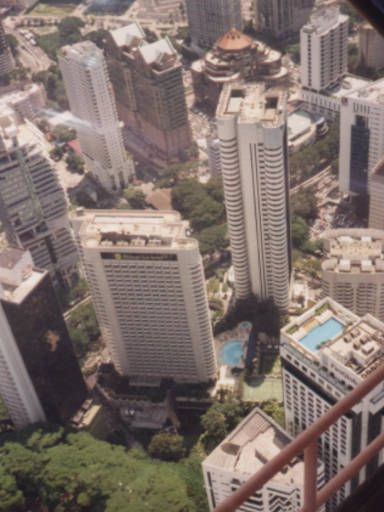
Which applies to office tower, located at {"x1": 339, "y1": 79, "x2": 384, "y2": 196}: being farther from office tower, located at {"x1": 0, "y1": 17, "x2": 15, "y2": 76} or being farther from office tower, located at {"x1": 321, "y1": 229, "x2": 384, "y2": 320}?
office tower, located at {"x1": 0, "y1": 17, "x2": 15, "y2": 76}

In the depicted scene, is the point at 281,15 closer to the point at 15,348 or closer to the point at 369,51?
the point at 369,51

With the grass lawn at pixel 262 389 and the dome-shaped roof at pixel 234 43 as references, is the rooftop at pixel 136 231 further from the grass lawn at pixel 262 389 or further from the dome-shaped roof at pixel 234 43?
the dome-shaped roof at pixel 234 43

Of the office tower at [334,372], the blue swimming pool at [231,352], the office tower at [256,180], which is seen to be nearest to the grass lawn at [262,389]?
the blue swimming pool at [231,352]

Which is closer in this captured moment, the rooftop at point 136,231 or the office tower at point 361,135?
the rooftop at point 136,231

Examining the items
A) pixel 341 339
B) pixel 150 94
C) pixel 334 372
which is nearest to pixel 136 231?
pixel 341 339

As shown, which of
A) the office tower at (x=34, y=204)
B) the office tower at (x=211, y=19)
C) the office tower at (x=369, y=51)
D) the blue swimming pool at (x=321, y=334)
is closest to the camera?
the blue swimming pool at (x=321, y=334)

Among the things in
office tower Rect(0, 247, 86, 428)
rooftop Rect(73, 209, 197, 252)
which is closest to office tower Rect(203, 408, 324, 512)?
rooftop Rect(73, 209, 197, 252)

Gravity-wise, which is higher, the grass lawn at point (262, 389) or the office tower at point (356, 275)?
the office tower at point (356, 275)

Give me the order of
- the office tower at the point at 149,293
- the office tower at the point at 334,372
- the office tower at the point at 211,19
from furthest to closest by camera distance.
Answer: the office tower at the point at 211,19 → the office tower at the point at 149,293 → the office tower at the point at 334,372
